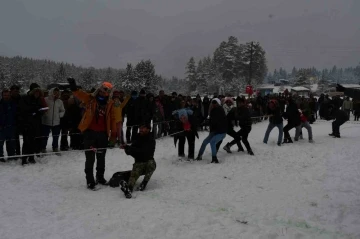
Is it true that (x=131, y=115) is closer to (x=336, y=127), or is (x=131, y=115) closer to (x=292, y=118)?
(x=292, y=118)

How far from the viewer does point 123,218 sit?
5.34 meters

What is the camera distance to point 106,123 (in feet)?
23.1

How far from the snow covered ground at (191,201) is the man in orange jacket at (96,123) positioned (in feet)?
2.12

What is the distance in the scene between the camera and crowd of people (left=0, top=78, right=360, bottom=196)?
6.98 meters

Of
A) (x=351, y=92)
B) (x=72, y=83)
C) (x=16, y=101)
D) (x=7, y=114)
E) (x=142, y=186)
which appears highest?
(x=72, y=83)

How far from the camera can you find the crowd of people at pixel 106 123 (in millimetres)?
6984

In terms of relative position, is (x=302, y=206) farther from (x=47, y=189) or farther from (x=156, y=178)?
(x=47, y=189)

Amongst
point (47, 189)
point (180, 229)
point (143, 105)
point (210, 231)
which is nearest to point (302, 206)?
point (210, 231)

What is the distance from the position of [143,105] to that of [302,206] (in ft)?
24.9

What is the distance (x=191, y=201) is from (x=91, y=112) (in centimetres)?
285

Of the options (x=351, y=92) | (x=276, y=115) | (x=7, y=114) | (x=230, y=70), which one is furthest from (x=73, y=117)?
(x=230, y=70)

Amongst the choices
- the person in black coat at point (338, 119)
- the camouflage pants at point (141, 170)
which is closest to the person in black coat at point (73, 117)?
the camouflage pants at point (141, 170)

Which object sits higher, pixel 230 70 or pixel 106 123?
pixel 230 70

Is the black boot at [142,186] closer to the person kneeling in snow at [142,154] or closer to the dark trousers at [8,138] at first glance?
the person kneeling in snow at [142,154]
